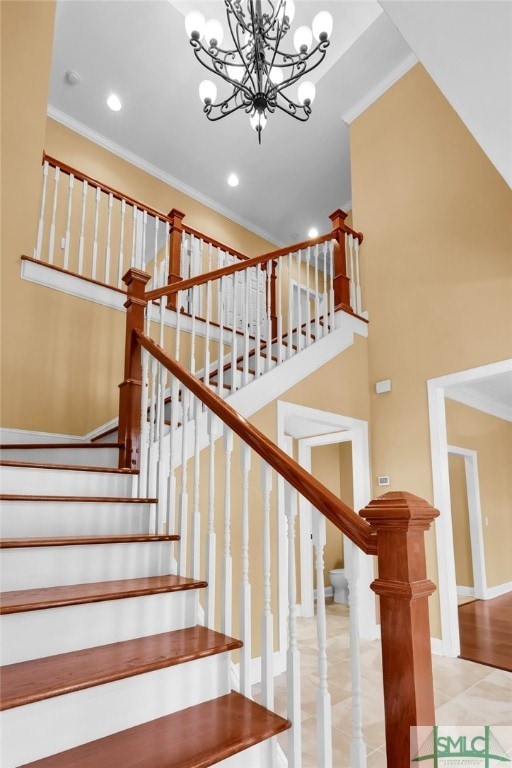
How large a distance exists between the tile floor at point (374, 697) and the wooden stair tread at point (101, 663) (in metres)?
1.10

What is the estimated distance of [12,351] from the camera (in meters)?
3.52

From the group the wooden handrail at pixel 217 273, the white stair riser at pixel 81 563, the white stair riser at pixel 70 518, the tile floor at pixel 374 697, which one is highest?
the wooden handrail at pixel 217 273

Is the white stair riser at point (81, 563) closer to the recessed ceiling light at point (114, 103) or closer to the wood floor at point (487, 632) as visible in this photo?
the wood floor at point (487, 632)

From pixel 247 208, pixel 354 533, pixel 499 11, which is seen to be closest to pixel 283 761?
pixel 354 533

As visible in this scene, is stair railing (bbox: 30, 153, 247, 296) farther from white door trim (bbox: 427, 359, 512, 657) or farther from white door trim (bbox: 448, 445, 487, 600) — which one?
white door trim (bbox: 448, 445, 487, 600)

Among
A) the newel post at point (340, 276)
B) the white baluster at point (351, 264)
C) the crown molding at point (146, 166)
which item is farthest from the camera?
the crown molding at point (146, 166)

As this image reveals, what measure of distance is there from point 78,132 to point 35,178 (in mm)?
2834

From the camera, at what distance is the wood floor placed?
379 cm

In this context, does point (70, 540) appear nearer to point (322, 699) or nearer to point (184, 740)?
point (184, 740)

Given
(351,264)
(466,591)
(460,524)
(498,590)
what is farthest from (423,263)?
(498,590)

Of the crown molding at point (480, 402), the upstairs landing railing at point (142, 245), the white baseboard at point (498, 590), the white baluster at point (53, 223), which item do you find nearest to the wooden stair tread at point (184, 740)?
the upstairs landing railing at point (142, 245)

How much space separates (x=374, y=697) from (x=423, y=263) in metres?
3.74

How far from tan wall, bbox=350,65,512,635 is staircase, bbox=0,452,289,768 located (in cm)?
292

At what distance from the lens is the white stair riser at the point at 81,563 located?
1768 mm
